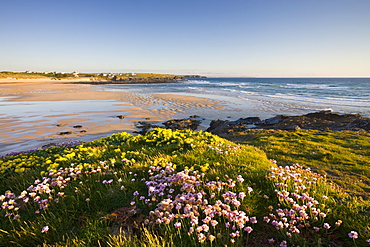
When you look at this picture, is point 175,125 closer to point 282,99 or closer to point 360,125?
point 360,125

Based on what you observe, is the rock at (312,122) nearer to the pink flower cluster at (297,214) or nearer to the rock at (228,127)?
the rock at (228,127)

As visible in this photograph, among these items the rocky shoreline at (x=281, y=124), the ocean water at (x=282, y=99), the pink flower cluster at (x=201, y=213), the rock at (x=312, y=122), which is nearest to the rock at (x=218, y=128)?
the rocky shoreline at (x=281, y=124)

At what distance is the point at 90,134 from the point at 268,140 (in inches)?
555

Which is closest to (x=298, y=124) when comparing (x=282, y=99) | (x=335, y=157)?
(x=335, y=157)

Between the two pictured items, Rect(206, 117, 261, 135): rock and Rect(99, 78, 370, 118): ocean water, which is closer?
Rect(206, 117, 261, 135): rock

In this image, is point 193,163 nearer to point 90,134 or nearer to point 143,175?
point 143,175

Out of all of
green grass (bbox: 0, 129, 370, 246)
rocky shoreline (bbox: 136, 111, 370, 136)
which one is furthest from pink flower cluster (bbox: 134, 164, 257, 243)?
rocky shoreline (bbox: 136, 111, 370, 136)

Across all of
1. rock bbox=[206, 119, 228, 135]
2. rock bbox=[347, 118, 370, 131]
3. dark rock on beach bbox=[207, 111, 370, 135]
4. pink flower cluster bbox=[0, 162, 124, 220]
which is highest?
pink flower cluster bbox=[0, 162, 124, 220]

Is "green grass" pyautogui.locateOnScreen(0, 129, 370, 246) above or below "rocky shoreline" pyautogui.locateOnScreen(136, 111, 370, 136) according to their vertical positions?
above

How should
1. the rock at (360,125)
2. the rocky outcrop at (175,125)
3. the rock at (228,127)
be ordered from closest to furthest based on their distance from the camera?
the rock at (360,125)
the rock at (228,127)
the rocky outcrop at (175,125)

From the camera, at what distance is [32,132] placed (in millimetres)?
17031

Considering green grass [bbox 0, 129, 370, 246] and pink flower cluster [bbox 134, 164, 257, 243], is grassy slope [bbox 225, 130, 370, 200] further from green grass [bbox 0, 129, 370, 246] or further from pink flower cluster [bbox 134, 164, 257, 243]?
pink flower cluster [bbox 134, 164, 257, 243]

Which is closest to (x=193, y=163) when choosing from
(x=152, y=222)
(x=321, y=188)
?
(x=152, y=222)

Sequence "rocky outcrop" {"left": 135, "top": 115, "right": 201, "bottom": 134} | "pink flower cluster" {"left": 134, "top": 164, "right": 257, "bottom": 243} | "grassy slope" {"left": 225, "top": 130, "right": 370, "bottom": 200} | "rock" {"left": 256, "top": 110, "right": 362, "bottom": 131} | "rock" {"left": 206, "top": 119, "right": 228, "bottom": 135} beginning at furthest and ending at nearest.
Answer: "rocky outcrop" {"left": 135, "top": 115, "right": 201, "bottom": 134}, "rock" {"left": 256, "top": 110, "right": 362, "bottom": 131}, "rock" {"left": 206, "top": 119, "right": 228, "bottom": 135}, "grassy slope" {"left": 225, "top": 130, "right": 370, "bottom": 200}, "pink flower cluster" {"left": 134, "top": 164, "right": 257, "bottom": 243}
